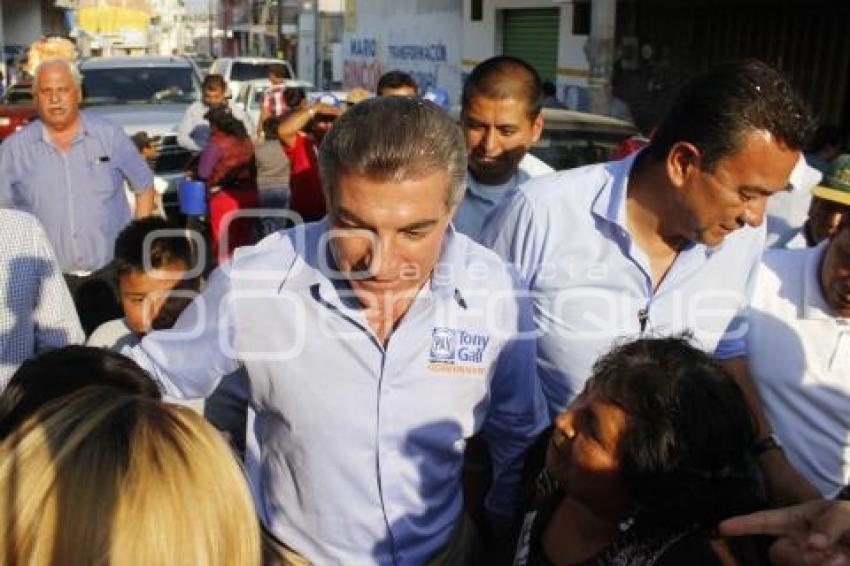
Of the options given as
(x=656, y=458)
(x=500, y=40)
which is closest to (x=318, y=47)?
(x=500, y=40)

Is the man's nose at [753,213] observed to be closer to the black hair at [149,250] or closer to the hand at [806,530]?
the hand at [806,530]

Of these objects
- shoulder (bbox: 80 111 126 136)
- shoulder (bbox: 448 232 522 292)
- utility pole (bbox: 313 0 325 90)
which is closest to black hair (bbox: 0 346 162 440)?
shoulder (bbox: 448 232 522 292)

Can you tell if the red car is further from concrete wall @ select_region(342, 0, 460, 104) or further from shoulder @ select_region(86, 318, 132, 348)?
concrete wall @ select_region(342, 0, 460, 104)

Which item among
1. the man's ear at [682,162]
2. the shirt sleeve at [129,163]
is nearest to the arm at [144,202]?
the shirt sleeve at [129,163]

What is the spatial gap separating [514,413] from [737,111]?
92cm

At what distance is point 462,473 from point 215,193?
5014 mm

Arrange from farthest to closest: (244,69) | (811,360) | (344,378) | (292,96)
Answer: (244,69), (292,96), (811,360), (344,378)

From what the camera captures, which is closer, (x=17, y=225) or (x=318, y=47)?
(x=17, y=225)

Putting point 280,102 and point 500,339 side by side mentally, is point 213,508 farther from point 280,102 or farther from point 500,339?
point 280,102

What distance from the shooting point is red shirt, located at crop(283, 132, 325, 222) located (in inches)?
223

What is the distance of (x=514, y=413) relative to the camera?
2.21 metres

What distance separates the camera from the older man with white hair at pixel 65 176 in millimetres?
4484

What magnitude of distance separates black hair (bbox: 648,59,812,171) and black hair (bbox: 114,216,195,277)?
1.75 m

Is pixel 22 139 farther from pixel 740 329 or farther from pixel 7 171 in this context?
pixel 740 329
